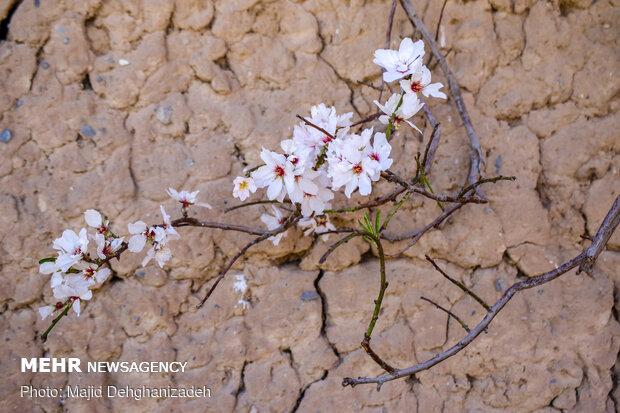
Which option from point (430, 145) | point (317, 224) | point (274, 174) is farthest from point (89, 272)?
point (430, 145)

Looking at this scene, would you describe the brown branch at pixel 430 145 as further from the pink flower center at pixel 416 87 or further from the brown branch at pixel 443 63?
the pink flower center at pixel 416 87

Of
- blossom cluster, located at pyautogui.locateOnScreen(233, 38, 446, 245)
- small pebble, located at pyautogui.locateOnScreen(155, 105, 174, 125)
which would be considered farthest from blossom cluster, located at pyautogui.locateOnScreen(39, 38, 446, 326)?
small pebble, located at pyautogui.locateOnScreen(155, 105, 174, 125)

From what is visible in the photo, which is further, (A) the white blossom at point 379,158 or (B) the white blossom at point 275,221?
(B) the white blossom at point 275,221

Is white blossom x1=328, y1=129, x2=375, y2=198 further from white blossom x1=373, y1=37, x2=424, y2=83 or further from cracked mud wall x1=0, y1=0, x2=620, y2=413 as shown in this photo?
cracked mud wall x1=0, y1=0, x2=620, y2=413

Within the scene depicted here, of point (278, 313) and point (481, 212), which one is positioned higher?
point (481, 212)

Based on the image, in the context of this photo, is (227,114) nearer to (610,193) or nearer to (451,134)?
(451,134)

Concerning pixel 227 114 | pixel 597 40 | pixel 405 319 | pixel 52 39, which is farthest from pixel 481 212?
pixel 52 39

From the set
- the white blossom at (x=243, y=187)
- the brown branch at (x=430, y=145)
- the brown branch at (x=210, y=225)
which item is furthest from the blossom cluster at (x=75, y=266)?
the brown branch at (x=430, y=145)
